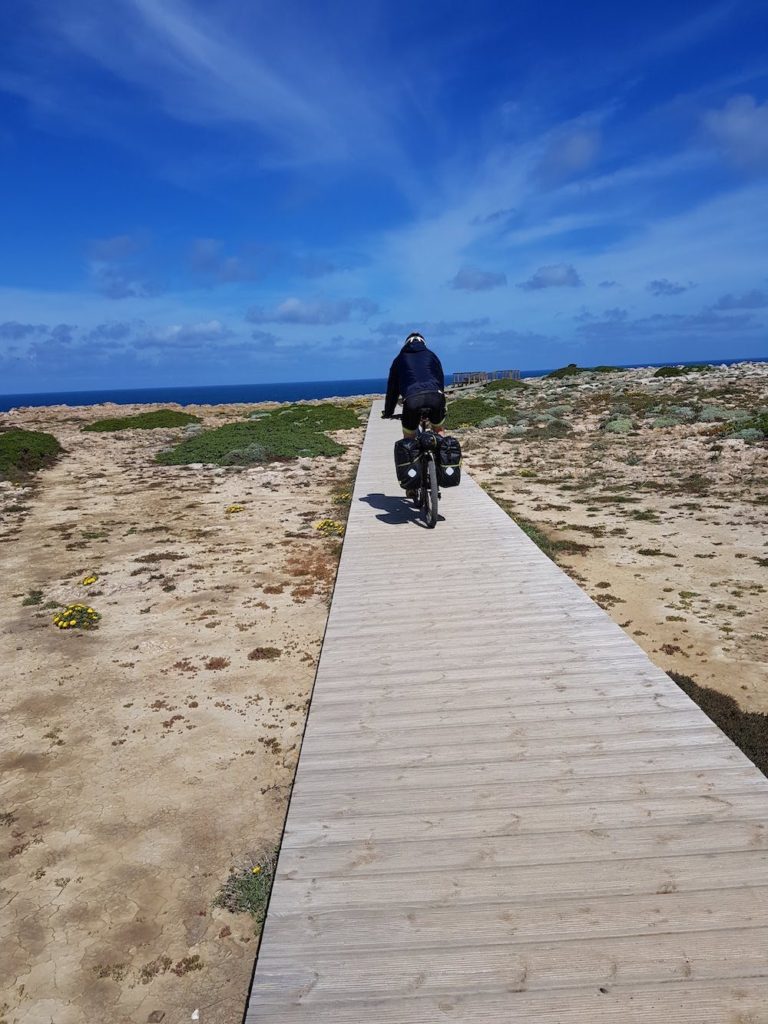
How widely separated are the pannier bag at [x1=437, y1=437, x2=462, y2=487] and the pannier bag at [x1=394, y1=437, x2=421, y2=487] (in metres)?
0.37

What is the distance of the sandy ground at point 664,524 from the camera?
7211 mm

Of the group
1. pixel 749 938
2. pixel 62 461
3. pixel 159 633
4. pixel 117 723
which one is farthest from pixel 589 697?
pixel 62 461

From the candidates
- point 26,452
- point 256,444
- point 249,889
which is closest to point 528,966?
point 249,889

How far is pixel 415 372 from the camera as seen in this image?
378 inches

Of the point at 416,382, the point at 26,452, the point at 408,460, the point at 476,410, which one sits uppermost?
the point at 416,382

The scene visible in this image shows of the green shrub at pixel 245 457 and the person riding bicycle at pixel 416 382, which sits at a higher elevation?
the person riding bicycle at pixel 416 382

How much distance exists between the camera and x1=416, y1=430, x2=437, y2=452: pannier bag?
9633 mm

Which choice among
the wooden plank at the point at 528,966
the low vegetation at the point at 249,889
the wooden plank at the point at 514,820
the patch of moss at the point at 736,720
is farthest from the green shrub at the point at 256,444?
the wooden plank at the point at 528,966

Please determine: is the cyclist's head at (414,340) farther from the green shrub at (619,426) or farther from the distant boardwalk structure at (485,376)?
the distant boardwalk structure at (485,376)

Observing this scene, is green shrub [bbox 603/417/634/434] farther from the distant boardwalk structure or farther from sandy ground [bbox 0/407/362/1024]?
the distant boardwalk structure

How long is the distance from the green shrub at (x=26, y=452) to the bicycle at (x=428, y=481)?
49.3 feet

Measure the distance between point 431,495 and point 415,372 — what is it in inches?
79.6

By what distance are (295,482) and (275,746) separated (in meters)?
13.3

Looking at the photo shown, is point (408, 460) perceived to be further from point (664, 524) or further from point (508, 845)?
point (508, 845)
